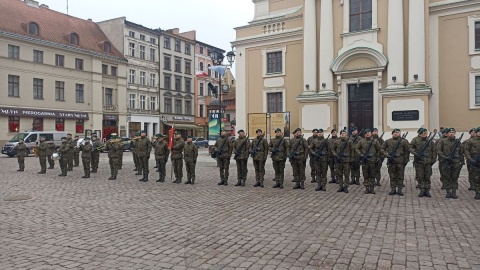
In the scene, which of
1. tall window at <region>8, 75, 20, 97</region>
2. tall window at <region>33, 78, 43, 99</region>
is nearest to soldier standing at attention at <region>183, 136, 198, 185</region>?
tall window at <region>8, 75, 20, 97</region>

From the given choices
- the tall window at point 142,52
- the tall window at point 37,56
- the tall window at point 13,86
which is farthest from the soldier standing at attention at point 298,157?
the tall window at point 142,52

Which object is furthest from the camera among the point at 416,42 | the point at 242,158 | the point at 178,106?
the point at 178,106

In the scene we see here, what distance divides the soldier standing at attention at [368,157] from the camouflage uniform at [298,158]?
5.44 ft

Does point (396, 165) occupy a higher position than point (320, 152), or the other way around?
point (320, 152)

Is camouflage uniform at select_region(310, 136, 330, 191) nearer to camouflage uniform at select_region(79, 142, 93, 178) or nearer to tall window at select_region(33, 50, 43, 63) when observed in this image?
camouflage uniform at select_region(79, 142, 93, 178)

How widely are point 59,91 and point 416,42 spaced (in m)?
34.3

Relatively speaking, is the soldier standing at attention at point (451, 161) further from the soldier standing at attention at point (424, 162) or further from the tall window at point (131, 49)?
the tall window at point (131, 49)

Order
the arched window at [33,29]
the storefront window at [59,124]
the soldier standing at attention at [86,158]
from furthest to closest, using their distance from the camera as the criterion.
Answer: the storefront window at [59,124]
the arched window at [33,29]
the soldier standing at attention at [86,158]

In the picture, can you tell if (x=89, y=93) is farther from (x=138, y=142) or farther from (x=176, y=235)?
(x=176, y=235)

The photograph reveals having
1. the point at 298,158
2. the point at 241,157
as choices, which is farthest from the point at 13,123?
the point at 298,158

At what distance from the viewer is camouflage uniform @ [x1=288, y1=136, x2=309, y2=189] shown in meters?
12.2

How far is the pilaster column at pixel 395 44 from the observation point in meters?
24.3

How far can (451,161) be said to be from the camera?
1020 cm

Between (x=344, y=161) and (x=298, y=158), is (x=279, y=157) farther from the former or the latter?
(x=344, y=161)
